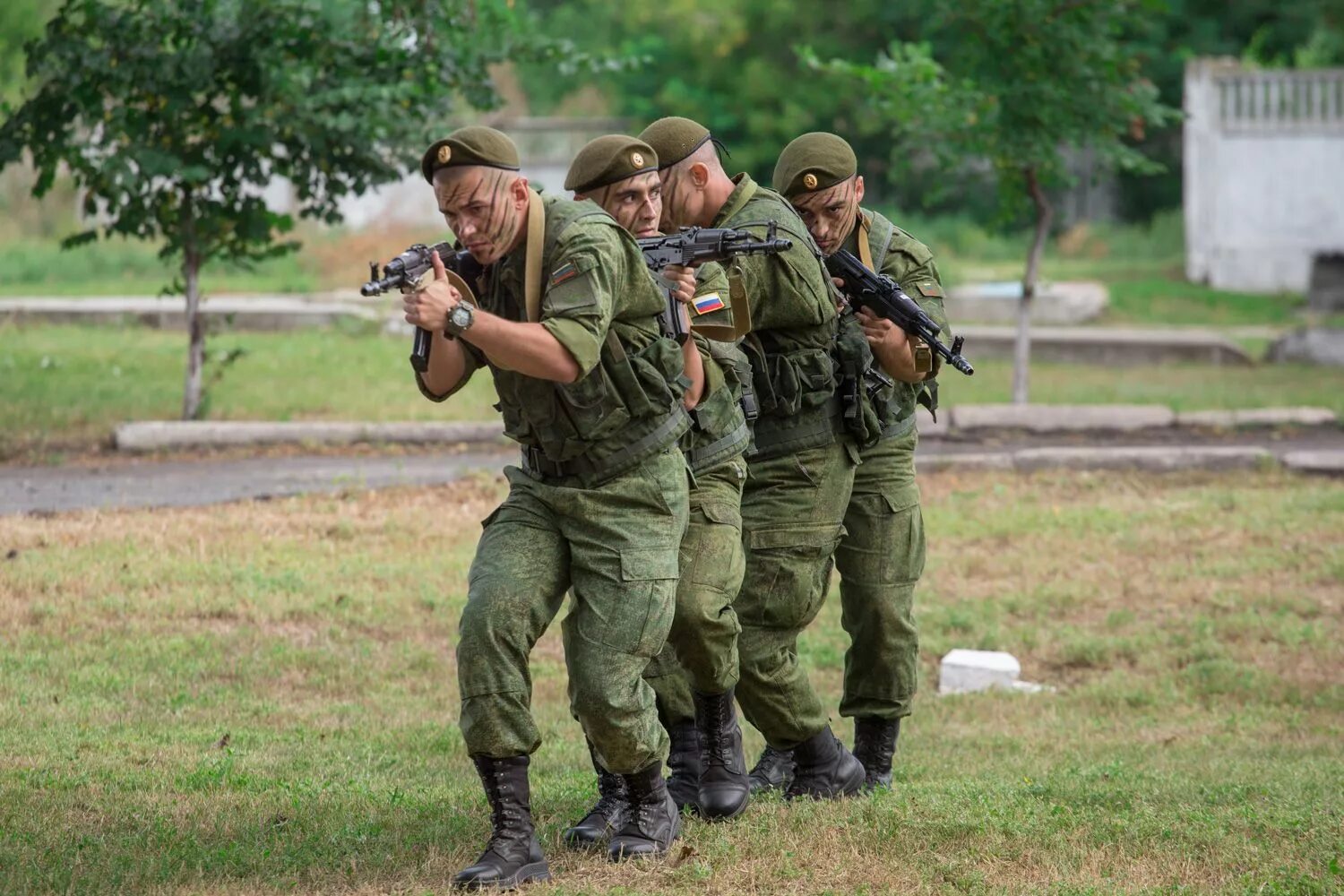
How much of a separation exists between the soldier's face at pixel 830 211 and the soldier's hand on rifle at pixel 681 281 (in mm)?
839

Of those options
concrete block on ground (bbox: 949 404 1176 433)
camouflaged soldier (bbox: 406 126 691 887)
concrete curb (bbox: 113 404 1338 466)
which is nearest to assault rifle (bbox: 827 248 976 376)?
camouflaged soldier (bbox: 406 126 691 887)

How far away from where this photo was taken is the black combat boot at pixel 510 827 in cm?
461

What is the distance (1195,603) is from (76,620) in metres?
5.46

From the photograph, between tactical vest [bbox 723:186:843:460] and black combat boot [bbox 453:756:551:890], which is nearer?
black combat boot [bbox 453:756:551:890]

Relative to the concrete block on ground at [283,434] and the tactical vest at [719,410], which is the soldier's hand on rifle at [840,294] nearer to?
the tactical vest at [719,410]

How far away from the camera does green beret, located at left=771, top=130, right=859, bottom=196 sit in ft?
18.4

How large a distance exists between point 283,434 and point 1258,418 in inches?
286

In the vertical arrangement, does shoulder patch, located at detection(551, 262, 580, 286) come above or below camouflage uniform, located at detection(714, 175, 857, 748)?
above

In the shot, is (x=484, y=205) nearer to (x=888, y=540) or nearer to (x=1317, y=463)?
(x=888, y=540)

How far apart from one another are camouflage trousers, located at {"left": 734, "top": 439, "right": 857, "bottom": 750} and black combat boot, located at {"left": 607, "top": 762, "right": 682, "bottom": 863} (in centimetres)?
66

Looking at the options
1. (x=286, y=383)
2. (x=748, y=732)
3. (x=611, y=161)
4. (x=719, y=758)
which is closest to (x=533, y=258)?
(x=611, y=161)

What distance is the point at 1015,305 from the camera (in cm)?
2167

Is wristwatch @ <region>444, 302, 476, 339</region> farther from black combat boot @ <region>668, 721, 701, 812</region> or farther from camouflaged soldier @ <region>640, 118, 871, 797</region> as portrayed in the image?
black combat boot @ <region>668, 721, 701, 812</region>

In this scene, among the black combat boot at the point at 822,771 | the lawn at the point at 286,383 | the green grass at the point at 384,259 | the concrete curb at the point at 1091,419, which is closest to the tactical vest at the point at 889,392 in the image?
the black combat boot at the point at 822,771
